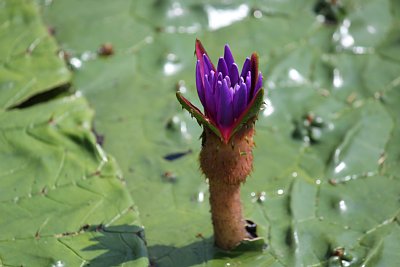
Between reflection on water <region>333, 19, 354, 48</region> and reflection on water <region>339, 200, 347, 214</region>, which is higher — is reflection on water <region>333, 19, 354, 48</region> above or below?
above

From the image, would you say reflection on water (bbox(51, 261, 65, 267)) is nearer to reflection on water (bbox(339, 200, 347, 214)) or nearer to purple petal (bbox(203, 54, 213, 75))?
purple petal (bbox(203, 54, 213, 75))

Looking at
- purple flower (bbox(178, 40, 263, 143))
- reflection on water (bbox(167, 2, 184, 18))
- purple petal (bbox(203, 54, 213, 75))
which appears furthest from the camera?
reflection on water (bbox(167, 2, 184, 18))

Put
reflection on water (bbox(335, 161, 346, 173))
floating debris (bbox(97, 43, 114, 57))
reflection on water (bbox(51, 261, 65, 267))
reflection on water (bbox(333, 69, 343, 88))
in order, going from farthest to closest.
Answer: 1. floating debris (bbox(97, 43, 114, 57))
2. reflection on water (bbox(333, 69, 343, 88))
3. reflection on water (bbox(335, 161, 346, 173))
4. reflection on water (bbox(51, 261, 65, 267))

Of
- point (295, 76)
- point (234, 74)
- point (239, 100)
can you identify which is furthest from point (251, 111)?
point (295, 76)

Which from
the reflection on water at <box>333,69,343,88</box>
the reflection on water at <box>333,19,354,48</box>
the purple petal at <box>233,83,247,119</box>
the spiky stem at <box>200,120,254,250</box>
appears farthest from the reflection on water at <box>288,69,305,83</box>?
the purple petal at <box>233,83,247,119</box>

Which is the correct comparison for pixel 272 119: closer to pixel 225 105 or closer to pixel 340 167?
pixel 340 167

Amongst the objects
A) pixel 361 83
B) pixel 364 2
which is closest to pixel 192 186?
pixel 361 83

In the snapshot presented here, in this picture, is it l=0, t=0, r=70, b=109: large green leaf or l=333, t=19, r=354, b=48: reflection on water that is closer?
l=0, t=0, r=70, b=109: large green leaf
